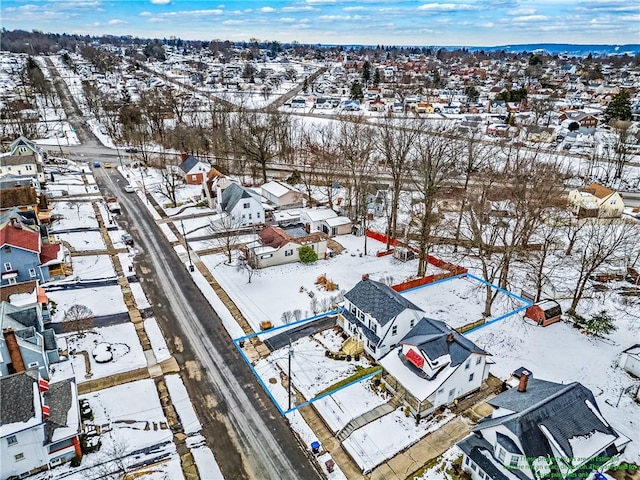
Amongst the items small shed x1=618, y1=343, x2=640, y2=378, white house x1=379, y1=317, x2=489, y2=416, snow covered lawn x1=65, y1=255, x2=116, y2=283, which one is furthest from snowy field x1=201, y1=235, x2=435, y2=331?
small shed x1=618, y1=343, x2=640, y2=378

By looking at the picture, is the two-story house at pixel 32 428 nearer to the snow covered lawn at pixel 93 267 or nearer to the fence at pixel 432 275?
the snow covered lawn at pixel 93 267

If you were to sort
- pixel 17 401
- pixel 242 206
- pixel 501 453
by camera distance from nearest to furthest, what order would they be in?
pixel 501 453
pixel 17 401
pixel 242 206

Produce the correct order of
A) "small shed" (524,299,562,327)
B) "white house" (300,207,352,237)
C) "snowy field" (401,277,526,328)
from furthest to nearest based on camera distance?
"white house" (300,207,352,237) → "snowy field" (401,277,526,328) → "small shed" (524,299,562,327)

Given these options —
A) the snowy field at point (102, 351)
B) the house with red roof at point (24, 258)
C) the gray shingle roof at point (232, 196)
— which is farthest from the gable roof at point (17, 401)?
the gray shingle roof at point (232, 196)

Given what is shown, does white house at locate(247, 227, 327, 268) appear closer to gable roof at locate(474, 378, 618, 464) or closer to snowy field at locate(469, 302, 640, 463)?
snowy field at locate(469, 302, 640, 463)

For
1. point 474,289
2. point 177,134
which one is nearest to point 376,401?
point 474,289

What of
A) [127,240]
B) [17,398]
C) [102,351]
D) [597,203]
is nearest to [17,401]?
[17,398]

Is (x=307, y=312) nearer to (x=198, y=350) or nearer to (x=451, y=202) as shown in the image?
(x=198, y=350)

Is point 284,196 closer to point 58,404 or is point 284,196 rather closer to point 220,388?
point 220,388
